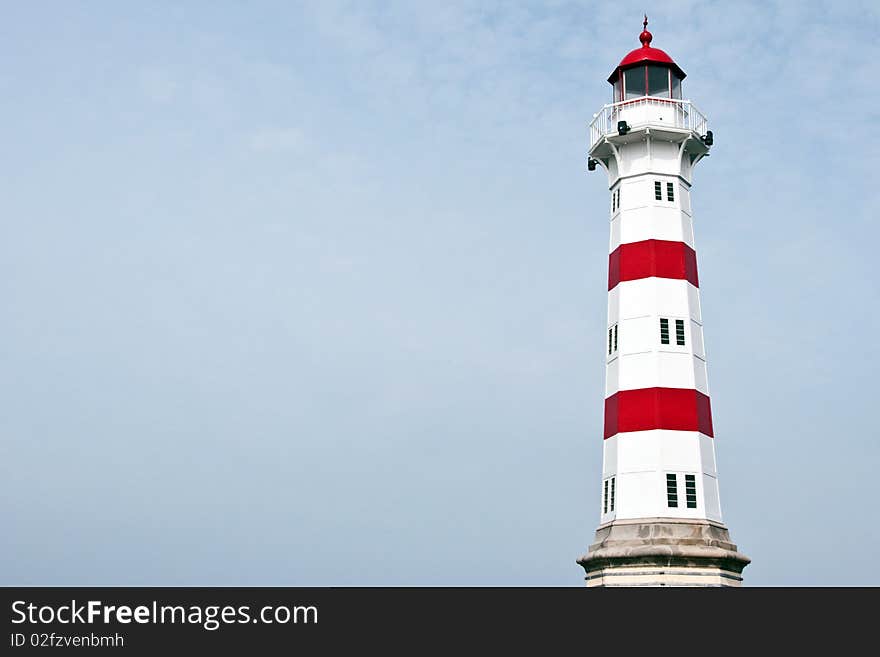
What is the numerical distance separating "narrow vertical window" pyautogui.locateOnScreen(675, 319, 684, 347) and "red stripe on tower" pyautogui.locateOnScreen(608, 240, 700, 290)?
1663mm

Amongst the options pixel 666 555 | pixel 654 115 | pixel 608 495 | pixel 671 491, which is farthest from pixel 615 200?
pixel 666 555

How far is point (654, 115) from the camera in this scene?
151 ft

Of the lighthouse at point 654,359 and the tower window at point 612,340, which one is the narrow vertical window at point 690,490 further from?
the tower window at point 612,340

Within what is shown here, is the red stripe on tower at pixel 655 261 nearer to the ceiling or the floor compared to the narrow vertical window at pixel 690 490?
nearer to the ceiling

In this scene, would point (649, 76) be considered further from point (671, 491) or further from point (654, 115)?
point (671, 491)

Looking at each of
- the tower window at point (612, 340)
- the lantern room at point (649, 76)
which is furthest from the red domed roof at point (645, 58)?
the tower window at point (612, 340)

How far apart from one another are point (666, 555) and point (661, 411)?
5.04 metres

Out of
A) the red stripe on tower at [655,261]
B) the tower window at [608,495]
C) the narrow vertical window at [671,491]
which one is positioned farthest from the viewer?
the red stripe on tower at [655,261]

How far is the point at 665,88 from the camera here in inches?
1849

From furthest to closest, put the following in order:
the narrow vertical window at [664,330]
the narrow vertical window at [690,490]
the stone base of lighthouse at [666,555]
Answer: the narrow vertical window at [664,330], the narrow vertical window at [690,490], the stone base of lighthouse at [666,555]

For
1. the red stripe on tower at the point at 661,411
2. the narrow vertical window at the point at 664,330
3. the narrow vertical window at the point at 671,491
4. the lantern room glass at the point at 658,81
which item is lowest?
the narrow vertical window at the point at 671,491

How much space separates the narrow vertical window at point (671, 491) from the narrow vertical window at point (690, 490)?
0.37m

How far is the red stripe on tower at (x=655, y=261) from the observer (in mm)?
44438
